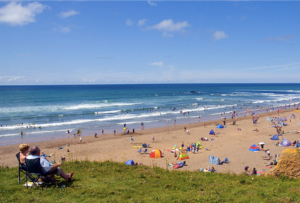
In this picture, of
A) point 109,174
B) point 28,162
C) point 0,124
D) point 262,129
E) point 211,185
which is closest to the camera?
point 28,162

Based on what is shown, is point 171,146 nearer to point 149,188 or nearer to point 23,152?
point 149,188

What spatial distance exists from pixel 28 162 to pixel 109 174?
3624mm

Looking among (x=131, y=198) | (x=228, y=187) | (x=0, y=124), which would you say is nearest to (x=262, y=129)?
(x=228, y=187)

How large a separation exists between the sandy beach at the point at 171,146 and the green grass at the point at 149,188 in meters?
6.14

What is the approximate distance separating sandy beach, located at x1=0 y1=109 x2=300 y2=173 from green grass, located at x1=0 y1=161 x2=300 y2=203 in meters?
6.14

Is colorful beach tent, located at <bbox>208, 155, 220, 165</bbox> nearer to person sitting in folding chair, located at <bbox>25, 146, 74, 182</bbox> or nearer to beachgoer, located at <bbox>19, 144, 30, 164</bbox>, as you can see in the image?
person sitting in folding chair, located at <bbox>25, 146, 74, 182</bbox>

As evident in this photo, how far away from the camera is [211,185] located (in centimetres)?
770

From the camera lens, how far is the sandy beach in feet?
58.5

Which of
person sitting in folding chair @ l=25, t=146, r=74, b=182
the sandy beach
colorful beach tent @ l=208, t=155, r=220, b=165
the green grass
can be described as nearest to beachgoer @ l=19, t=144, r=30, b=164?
person sitting in folding chair @ l=25, t=146, r=74, b=182

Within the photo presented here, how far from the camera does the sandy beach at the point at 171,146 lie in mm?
17844

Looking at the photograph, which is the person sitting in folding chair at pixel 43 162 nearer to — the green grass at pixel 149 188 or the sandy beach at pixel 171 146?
the green grass at pixel 149 188

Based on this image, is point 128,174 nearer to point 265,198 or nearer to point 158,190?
point 158,190

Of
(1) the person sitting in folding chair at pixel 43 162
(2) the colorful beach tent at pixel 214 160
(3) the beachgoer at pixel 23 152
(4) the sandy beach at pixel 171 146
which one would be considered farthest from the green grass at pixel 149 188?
(2) the colorful beach tent at pixel 214 160

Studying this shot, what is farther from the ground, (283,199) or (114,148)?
(283,199)
